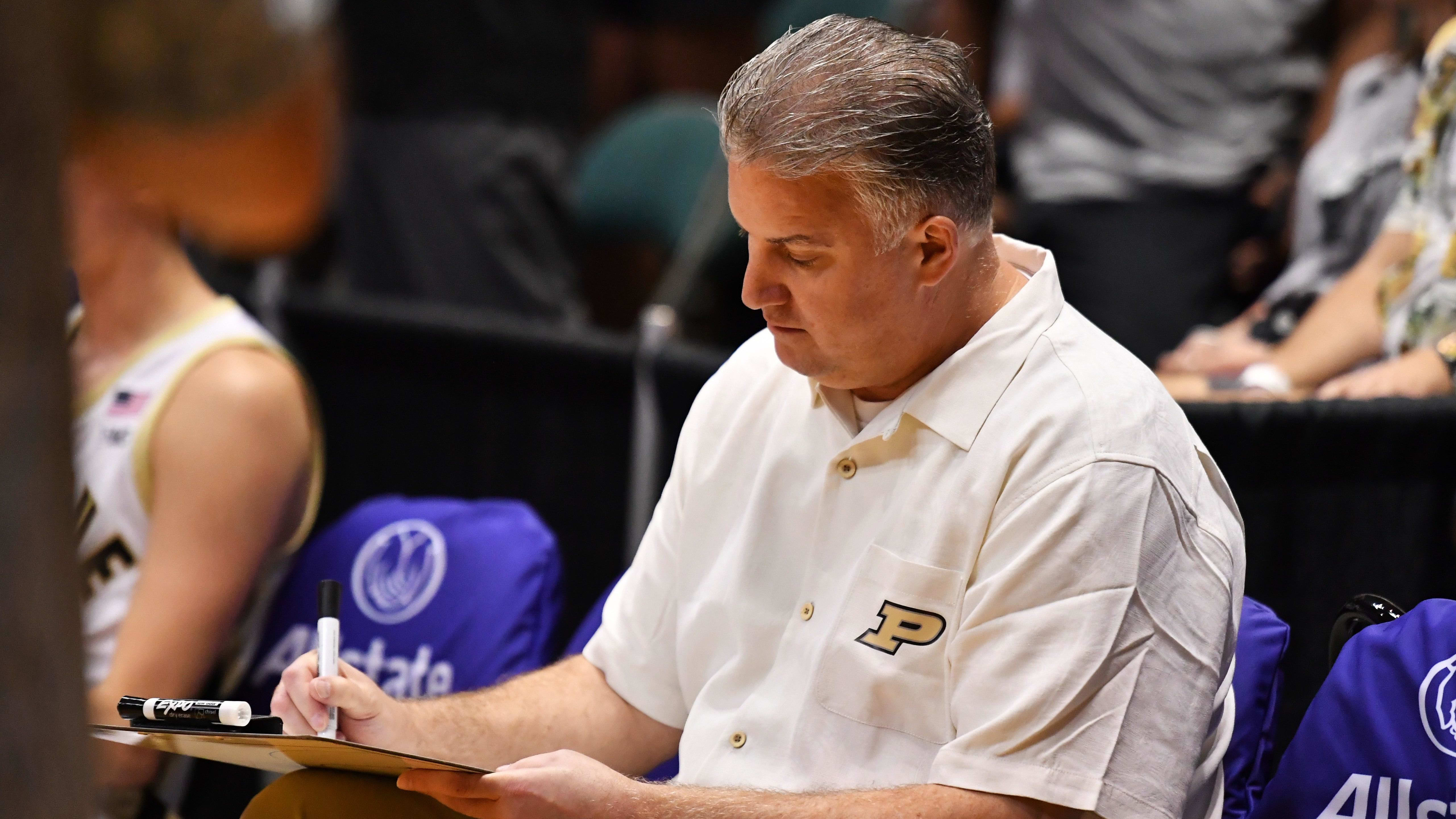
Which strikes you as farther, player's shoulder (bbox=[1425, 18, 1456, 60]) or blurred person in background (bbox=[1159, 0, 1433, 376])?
blurred person in background (bbox=[1159, 0, 1433, 376])

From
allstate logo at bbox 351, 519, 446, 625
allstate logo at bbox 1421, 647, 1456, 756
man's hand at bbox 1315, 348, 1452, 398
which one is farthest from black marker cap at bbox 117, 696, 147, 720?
man's hand at bbox 1315, 348, 1452, 398

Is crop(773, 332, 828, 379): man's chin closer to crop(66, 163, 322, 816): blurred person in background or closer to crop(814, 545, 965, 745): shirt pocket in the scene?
crop(814, 545, 965, 745): shirt pocket

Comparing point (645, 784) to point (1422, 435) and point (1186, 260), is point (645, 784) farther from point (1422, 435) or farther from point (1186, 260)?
point (1186, 260)

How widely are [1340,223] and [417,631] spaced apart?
2.11 meters

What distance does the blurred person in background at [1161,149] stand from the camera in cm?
386

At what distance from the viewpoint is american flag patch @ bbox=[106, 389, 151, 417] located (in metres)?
2.36

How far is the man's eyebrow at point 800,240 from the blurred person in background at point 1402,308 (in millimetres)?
1109

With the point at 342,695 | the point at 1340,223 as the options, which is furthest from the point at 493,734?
the point at 1340,223

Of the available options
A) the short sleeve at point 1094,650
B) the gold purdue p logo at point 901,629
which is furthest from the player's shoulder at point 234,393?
the short sleeve at point 1094,650

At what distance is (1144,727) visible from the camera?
4.96ft

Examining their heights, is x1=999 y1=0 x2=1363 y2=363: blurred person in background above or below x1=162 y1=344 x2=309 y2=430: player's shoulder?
above

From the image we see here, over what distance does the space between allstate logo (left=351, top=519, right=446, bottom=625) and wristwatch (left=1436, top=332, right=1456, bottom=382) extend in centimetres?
168

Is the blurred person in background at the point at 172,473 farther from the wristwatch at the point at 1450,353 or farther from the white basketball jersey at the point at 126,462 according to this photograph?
the wristwatch at the point at 1450,353

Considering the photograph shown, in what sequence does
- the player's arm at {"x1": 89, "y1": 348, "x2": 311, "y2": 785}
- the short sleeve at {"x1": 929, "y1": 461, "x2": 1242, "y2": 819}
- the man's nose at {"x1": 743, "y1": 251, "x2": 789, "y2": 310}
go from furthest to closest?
the player's arm at {"x1": 89, "y1": 348, "x2": 311, "y2": 785}
the man's nose at {"x1": 743, "y1": 251, "x2": 789, "y2": 310}
the short sleeve at {"x1": 929, "y1": 461, "x2": 1242, "y2": 819}
